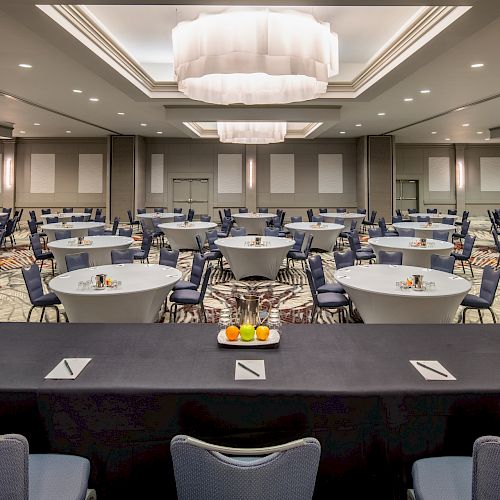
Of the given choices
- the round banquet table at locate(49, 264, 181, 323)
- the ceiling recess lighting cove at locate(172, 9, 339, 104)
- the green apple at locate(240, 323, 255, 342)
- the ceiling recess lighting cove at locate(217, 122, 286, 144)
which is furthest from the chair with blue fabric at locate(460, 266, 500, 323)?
the ceiling recess lighting cove at locate(217, 122, 286, 144)

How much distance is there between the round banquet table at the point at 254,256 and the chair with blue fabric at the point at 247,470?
687 cm

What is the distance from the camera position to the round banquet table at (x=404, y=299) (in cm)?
460

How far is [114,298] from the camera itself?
4715 mm

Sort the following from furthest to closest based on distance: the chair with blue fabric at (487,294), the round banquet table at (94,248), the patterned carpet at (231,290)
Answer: the round banquet table at (94,248), the patterned carpet at (231,290), the chair with blue fabric at (487,294)

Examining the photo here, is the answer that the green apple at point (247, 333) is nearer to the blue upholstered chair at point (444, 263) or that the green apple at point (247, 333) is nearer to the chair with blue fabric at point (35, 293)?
the chair with blue fabric at point (35, 293)

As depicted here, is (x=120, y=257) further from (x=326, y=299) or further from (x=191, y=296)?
(x=326, y=299)

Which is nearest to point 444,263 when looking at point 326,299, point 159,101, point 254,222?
point 326,299

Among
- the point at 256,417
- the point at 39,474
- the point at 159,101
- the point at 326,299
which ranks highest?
the point at 159,101

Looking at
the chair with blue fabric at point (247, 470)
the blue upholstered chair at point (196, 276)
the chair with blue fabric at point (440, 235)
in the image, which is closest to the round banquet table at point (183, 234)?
the blue upholstered chair at point (196, 276)

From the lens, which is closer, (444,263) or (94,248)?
(444,263)

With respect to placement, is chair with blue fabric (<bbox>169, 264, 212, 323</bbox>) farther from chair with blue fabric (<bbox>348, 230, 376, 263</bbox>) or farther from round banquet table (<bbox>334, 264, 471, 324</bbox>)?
chair with blue fabric (<bbox>348, 230, 376, 263</bbox>)

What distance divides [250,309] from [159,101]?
32.5 ft

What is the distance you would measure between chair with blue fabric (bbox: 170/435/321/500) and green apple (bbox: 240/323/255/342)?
1.21 metres

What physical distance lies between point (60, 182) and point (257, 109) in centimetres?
1290
